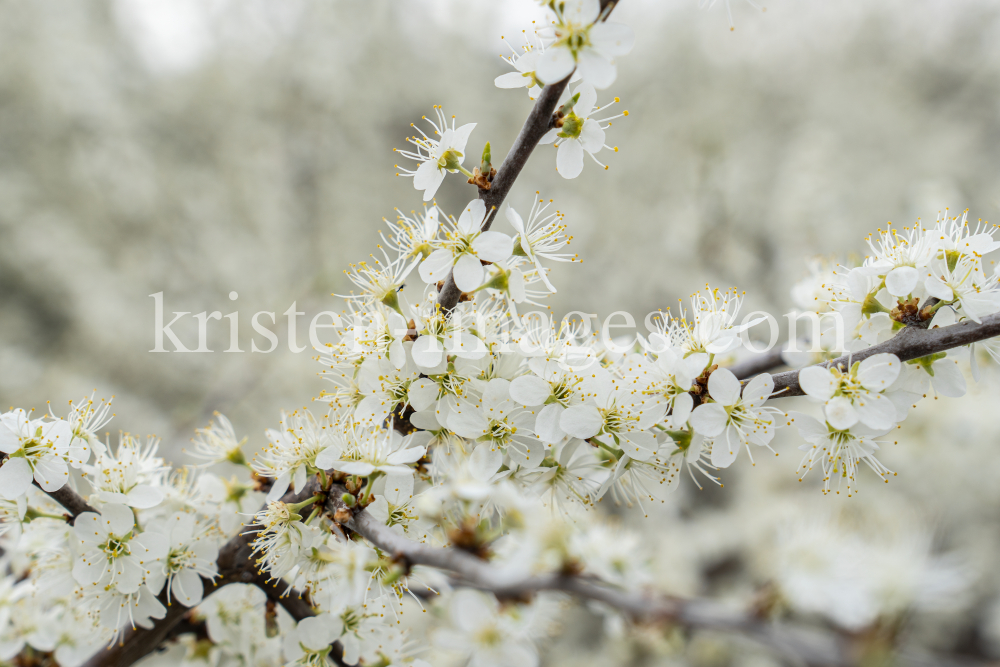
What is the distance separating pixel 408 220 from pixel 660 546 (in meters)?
3.84

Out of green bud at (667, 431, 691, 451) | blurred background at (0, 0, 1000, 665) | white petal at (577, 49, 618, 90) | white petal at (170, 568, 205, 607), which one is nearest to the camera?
white petal at (577, 49, 618, 90)

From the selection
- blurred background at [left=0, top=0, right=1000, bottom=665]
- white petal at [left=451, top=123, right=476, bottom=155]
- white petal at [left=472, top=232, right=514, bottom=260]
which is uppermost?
blurred background at [left=0, top=0, right=1000, bottom=665]

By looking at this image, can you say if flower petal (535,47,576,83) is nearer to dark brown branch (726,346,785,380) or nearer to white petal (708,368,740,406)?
white petal (708,368,740,406)

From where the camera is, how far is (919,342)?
0.98 metres

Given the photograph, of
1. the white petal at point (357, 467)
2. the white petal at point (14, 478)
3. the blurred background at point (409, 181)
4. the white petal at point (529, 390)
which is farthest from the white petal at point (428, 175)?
the blurred background at point (409, 181)

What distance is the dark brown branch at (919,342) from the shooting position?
3.06 feet

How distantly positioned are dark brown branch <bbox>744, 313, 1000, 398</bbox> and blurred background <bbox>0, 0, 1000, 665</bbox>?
130 inches

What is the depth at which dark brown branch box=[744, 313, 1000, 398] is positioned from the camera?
933 millimetres

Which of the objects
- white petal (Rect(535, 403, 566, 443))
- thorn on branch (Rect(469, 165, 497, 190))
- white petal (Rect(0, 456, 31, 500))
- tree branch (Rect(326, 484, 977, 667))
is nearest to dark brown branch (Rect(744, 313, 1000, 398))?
white petal (Rect(535, 403, 566, 443))

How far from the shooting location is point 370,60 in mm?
5562

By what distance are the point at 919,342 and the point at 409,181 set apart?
5.11 metres

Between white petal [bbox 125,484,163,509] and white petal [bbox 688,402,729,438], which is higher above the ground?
white petal [bbox 688,402,729,438]

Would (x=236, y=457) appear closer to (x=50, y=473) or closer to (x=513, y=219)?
(x=50, y=473)

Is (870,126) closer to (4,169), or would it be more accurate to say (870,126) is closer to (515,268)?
(515,268)
